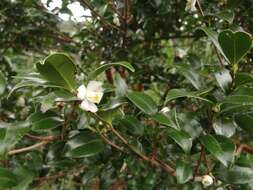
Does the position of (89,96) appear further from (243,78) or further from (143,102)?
(243,78)

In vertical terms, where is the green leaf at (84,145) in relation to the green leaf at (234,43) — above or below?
below

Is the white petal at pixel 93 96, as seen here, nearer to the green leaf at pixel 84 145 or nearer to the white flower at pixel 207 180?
the green leaf at pixel 84 145

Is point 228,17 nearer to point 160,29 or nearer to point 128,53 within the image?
point 128,53

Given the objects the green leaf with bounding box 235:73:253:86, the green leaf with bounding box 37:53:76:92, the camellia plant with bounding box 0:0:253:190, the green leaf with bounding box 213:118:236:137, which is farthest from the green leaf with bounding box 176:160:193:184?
the green leaf with bounding box 37:53:76:92

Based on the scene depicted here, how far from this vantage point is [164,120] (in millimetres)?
906

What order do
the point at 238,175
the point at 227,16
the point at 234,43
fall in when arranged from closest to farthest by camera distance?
1. the point at 234,43
2. the point at 238,175
3. the point at 227,16

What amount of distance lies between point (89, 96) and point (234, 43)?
13.0 inches

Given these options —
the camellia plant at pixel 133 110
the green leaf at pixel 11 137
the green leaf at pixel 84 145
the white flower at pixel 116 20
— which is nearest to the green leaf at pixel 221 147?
the camellia plant at pixel 133 110

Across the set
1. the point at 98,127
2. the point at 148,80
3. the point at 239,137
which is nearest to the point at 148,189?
the point at 98,127

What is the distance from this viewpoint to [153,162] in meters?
1.12

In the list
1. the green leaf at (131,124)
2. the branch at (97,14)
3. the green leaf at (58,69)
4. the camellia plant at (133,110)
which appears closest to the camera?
the green leaf at (58,69)

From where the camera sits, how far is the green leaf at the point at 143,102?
95cm

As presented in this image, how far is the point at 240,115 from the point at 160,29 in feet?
2.84

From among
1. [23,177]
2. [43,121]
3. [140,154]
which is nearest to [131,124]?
[140,154]
